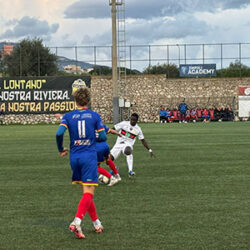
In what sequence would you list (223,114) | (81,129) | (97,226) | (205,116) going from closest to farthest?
1. (81,129)
2. (97,226)
3. (205,116)
4. (223,114)

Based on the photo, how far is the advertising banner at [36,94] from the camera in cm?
5275

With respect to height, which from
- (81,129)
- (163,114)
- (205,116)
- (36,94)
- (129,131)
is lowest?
(205,116)

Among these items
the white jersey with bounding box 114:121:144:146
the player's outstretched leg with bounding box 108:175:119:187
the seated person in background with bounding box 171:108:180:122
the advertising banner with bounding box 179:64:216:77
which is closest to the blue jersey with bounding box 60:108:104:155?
the player's outstretched leg with bounding box 108:175:119:187

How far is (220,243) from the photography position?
7.38 metres

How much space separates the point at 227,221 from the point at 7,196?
15.2ft

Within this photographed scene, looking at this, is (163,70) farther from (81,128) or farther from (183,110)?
(81,128)

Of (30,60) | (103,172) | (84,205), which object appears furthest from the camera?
(30,60)

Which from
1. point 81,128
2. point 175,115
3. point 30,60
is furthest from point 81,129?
point 30,60

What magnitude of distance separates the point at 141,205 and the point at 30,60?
203 feet

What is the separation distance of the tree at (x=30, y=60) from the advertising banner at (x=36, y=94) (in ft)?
43.8

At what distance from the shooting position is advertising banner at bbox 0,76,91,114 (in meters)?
52.8

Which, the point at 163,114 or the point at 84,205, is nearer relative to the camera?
the point at 84,205

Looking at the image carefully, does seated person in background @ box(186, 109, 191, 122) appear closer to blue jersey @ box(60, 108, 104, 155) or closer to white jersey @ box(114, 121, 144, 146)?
white jersey @ box(114, 121, 144, 146)

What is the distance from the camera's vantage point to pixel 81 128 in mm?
7859
